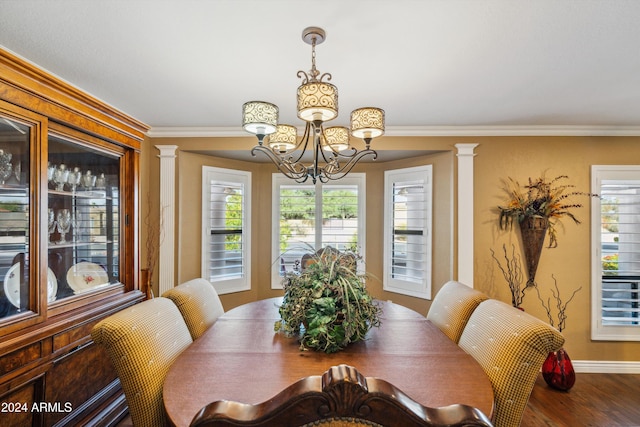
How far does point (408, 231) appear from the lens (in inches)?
145

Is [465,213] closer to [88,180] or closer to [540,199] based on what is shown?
[540,199]

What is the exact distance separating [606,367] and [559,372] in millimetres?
852

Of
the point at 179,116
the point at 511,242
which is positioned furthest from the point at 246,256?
the point at 511,242

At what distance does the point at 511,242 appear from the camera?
10.5ft

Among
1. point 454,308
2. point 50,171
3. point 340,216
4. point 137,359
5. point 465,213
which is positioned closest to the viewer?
point 137,359

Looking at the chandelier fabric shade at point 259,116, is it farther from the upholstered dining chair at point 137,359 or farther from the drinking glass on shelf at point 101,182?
the drinking glass on shelf at point 101,182

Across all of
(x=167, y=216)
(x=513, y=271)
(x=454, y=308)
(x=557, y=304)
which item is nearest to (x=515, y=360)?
(x=454, y=308)

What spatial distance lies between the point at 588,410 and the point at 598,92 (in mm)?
2492

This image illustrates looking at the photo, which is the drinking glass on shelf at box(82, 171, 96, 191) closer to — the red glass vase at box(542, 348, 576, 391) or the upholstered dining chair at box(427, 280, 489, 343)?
the upholstered dining chair at box(427, 280, 489, 343)

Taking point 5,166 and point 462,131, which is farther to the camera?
point 462,131

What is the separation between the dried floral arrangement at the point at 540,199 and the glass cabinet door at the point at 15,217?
3.82 m

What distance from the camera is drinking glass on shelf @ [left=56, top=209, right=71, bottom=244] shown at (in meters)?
2.13

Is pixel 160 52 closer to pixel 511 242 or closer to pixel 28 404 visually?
pixel 28 404

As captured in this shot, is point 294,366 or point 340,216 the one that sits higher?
point 340,216
